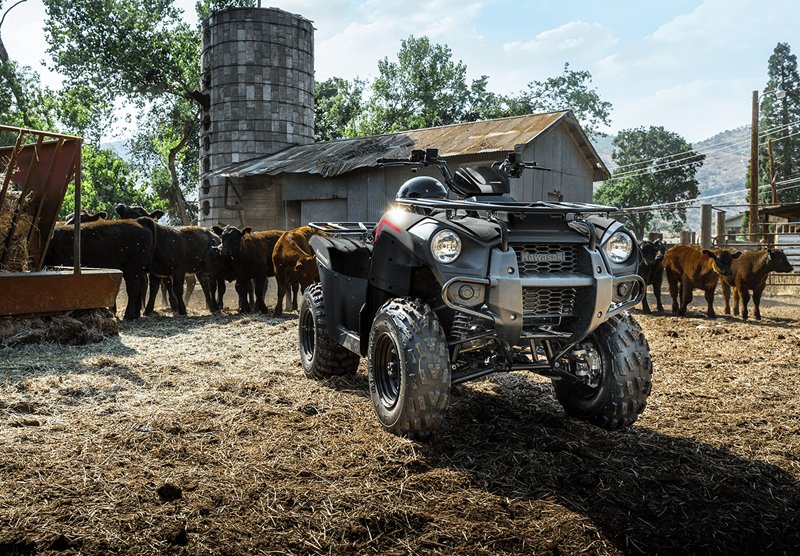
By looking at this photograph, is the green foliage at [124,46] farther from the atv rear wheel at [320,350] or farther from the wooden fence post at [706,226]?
the atv rear wheel at [320,350]

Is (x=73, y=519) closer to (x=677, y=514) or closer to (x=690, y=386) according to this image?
(x=677, y=514)

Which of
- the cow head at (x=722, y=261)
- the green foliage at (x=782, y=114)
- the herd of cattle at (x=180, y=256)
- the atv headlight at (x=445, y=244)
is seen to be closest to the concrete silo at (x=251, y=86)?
the herd of cattle at (x=180, y=256)

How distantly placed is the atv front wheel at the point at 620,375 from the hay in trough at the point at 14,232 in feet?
24.8

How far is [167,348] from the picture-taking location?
9.15 meters

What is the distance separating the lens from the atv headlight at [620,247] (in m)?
4.89

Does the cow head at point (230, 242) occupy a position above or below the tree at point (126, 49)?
below

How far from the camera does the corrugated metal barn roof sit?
737 inches

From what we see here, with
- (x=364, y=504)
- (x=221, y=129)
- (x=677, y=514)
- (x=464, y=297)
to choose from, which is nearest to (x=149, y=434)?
(x=364, y=504)

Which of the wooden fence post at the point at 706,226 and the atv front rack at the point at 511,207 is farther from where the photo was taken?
the wooden fence post at the point at 706,226

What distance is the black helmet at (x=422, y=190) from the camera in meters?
5.64

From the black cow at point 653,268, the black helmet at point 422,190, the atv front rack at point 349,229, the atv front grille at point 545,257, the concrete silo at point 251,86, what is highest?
the concrete silo at point 251,86

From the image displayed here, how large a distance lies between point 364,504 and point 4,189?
7.21 m

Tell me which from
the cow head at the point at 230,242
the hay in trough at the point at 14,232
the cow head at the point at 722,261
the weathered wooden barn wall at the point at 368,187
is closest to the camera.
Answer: the hay in trough at the point at 14,232

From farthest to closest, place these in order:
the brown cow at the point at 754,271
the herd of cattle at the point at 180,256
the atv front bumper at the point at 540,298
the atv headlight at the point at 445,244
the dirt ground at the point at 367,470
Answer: the brown cow at the point at 754,271 → the herd of cattle at the point at 180,256 → the atv headlight at the point at 445,244 → the atv front bumper at the point at 540,298 → the dirt ground at the point at 367,470
